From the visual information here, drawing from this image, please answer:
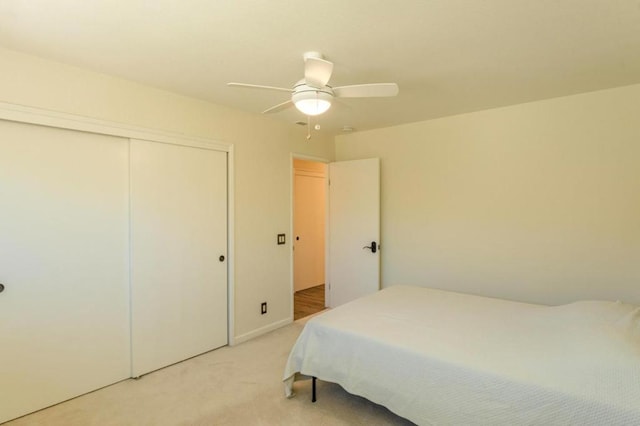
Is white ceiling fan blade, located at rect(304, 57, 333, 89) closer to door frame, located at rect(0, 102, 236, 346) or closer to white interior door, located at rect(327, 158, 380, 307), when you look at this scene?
door frame, located at rect(0, 102, 236, 346)

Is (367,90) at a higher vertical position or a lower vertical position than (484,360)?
higher

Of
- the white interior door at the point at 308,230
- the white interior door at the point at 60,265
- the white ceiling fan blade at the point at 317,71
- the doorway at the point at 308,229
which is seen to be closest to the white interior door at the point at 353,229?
the doorway at the point at 308,229

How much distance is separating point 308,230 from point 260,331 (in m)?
2.46

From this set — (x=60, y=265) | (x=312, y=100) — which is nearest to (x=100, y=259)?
(x=60, y=265)

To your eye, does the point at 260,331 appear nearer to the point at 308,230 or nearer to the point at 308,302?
the point at 308,302

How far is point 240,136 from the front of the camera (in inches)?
138

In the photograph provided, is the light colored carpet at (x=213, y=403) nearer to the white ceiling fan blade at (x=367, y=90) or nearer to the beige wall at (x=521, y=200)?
the beige wall at (x=521, y=200)

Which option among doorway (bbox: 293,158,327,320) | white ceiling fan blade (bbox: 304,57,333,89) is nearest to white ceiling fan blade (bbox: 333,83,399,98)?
white ceiling fan blade (bbox: 304,57,333,89)

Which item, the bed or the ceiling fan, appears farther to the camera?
the ceiling fan

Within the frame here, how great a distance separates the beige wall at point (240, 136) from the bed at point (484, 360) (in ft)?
4.61

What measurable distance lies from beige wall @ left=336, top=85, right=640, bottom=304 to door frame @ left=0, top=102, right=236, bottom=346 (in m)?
1.95

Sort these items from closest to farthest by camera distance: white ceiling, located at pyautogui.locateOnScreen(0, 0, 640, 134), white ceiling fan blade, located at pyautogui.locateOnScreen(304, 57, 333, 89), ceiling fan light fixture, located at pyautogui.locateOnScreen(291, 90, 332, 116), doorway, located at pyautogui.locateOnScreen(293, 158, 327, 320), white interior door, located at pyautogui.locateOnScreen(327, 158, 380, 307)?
white ceiling, located at pyautogui.locateOnScreen(0, 0, 640, 134)
white ceiling fan blade, located at pyautogui.locateOnScreen(304, 57, 333, 89)
ceiling fan light fixture, located at pyautogui.locateOnScreen(291, 90, 332, 116)
white interior door, located at pyautogui.locateOnScreen(327, 158, 380, 307)
doorway, located at pyautogui.locateOnScreen(293, 158, 327, 320)

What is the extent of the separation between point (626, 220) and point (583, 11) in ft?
6.49

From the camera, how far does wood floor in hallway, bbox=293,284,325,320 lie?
178 inches
